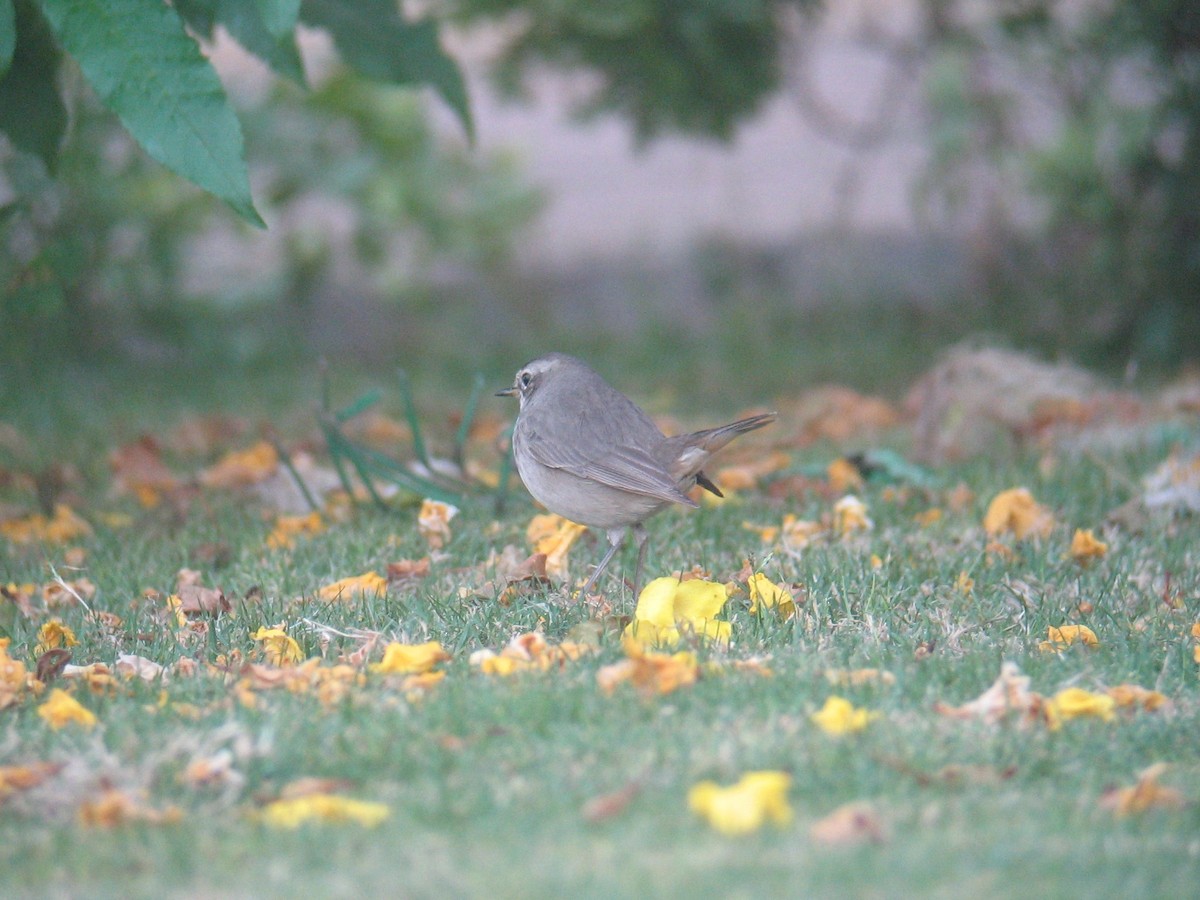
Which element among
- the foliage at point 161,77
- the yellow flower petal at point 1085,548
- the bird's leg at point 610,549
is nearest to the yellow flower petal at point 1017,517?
the yellow flower petal at point 1085,548

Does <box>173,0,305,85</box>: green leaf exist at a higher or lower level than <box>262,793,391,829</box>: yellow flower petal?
higher

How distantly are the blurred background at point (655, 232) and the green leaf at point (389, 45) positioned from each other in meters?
2.18

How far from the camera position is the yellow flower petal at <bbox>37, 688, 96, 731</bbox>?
286 centimetres

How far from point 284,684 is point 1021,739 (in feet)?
5.01

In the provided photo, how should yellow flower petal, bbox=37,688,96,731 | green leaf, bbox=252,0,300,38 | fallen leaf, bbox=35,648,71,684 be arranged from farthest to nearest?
green leaf, bbox=252,0,300,38 → fallen leaf, bbox=35,648,71,684 → yellow flower petal, bbox=37,688,96,731

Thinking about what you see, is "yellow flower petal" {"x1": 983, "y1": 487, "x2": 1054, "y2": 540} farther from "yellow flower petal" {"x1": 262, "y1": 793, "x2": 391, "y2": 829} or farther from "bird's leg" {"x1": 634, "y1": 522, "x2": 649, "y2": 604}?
"yellow flower petal" {"x1": 262, "y1": 793, "x2": 391, "y2": 829}

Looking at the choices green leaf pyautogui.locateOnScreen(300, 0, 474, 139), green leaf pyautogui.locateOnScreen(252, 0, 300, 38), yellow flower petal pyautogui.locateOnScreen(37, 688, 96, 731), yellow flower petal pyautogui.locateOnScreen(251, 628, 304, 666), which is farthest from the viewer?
green leaf pyautogui.locateOnScreen(300, 0, 474, 139)

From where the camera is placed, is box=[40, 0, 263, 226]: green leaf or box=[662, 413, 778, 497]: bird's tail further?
box=[662, 413, 778, 497]: bird's tail

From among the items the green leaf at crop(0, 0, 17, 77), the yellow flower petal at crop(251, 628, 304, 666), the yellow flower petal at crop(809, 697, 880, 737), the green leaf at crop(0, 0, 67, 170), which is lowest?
the yellow flower petal at crop(251, 628, 304, 666)

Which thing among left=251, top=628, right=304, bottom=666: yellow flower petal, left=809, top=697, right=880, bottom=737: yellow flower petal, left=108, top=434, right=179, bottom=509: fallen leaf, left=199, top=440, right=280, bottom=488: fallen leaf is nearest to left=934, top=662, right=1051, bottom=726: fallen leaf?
left=809, top=697, right=880, bottom=737: yellow flower petal

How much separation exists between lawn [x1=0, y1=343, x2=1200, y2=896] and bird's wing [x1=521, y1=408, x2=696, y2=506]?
318mm

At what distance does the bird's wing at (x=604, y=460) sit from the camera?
12.4 ft

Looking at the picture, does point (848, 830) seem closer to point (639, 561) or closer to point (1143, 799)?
point (1143, 799)

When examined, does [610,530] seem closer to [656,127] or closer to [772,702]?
[772,702]
